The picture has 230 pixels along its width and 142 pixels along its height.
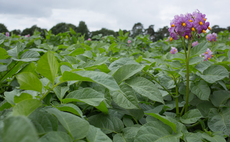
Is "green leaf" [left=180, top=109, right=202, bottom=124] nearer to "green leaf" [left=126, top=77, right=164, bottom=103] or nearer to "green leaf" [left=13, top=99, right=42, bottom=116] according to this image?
"green leaf" [left=126, top=77, right=164, bottom=103]

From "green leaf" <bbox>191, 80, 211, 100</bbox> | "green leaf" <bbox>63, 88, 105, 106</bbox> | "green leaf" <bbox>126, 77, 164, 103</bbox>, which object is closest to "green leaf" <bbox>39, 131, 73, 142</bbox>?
"green leaf" <bbox>63, 88, 105, 106</bbox>

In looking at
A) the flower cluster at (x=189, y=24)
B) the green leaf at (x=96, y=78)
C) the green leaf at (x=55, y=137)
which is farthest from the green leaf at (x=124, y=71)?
the flower cluster at (x=189, y=24)

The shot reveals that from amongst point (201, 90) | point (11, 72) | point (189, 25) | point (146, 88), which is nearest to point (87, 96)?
point (146, 88)

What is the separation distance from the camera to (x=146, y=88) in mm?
787

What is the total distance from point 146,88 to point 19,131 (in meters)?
0.60

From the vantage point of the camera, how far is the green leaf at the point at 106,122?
2.64ft

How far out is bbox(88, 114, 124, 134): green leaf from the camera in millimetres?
805

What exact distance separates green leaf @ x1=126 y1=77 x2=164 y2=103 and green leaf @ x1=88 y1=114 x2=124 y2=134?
0.64ft

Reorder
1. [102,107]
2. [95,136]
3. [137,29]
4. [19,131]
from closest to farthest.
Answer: [19,131] < [95,136] < [102,107] < [137,29]

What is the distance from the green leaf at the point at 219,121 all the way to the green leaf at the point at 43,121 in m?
0.92

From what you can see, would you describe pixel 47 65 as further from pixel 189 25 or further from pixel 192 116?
pixel 189 25

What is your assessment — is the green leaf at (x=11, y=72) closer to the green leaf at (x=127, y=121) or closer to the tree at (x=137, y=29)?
the green leaf at (x=127, y=121)

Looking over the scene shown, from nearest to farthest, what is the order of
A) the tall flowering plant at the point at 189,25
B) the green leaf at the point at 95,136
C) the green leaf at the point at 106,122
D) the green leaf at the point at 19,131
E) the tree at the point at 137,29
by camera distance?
the green leaf at the point at 19,131
the green leaf at the point at 95,136
the green leaf at the point at 106,122
the tall flowering plant at the point at 189,25
the tree at the point at 137,29

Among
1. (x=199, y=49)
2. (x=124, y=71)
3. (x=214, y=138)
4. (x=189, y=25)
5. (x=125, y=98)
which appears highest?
(x=189, y=25)
